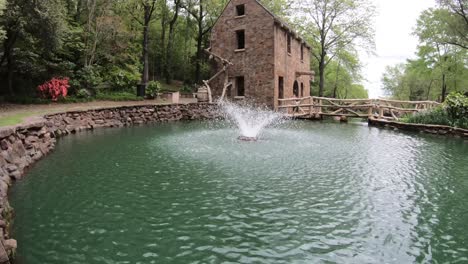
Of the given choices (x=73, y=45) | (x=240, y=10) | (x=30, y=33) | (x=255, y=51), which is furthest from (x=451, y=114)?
(x=73, y=45)

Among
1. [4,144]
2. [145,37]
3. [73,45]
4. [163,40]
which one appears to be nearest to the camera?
[4,144]

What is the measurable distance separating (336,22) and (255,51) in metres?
14.0

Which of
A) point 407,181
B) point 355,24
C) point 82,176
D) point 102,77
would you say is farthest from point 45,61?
point 355,24

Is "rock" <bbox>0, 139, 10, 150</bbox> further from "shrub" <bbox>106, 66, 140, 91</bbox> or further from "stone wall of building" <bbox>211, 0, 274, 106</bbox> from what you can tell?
"stone wall of building" <bbox>211, 0, 274, 106</bbox>

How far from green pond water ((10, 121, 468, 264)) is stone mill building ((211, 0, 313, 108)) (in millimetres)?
12289

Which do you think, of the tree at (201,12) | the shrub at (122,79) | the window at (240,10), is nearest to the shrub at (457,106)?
the window at (240,10)

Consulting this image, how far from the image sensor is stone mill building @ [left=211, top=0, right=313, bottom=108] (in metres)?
21.1

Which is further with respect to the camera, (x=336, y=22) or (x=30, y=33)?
(x=336, y=22)

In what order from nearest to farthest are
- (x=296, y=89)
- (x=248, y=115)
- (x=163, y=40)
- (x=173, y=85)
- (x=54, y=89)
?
(x=54, y=89)
(x=248, y=115)
(x=296, y=89)
(x=173, y=85)
(x=163, y=40)

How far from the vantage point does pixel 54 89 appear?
53.6 ft

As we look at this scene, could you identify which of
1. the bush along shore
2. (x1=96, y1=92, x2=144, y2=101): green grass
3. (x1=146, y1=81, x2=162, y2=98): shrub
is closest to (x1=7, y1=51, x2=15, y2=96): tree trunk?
(x1=96, y1=92, x2=144, y2=101): green grass

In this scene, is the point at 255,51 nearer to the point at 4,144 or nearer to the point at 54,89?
the point at 54,89

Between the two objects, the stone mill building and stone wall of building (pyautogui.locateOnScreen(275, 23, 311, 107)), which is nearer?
the stone mill building

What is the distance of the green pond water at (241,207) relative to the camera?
3924 millimetres
